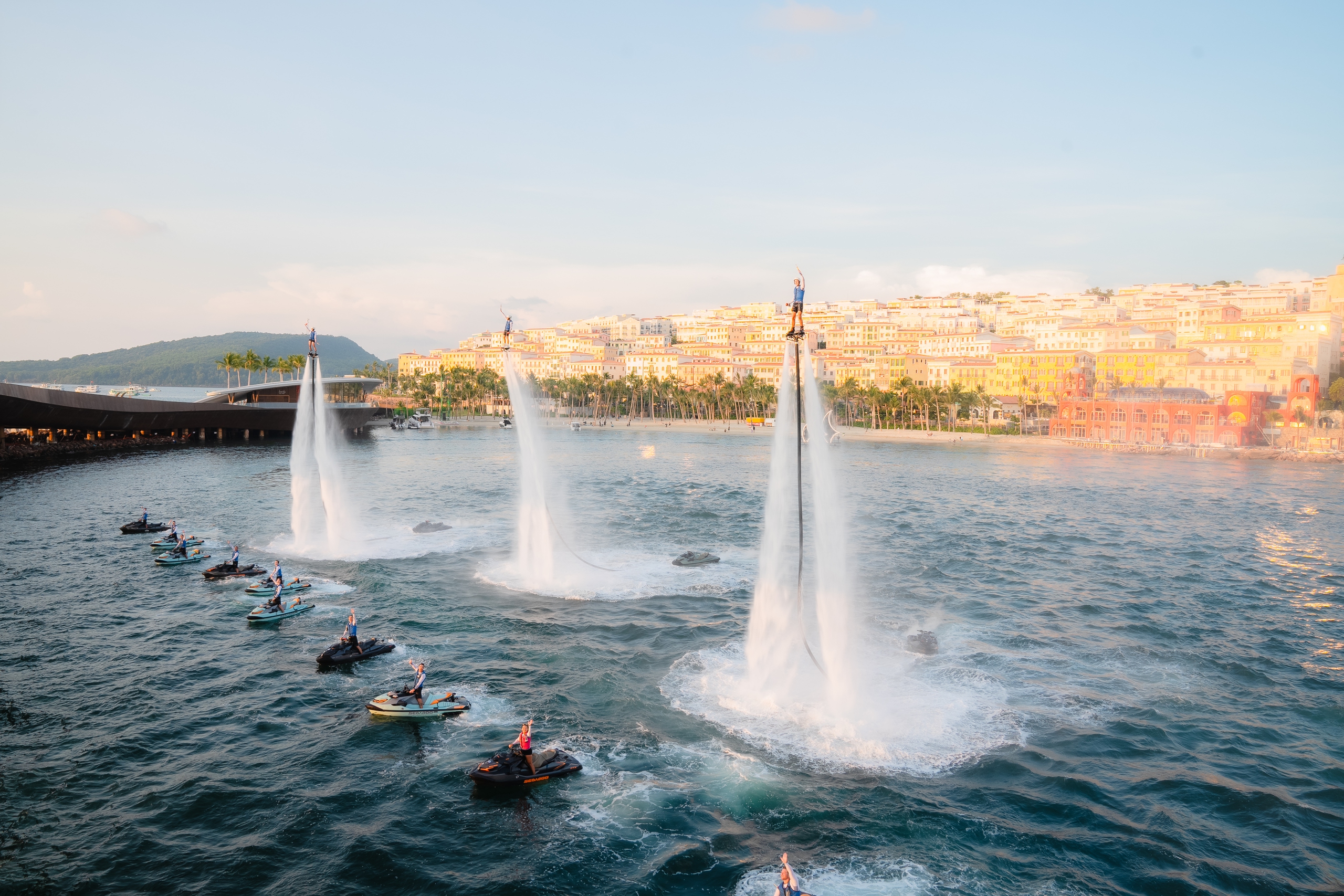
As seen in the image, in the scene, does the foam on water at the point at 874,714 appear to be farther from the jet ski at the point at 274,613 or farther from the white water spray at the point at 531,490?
the jet ski at the point at 274,613

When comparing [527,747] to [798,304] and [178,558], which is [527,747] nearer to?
[798,304]

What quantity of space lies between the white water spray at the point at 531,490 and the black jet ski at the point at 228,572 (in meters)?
17.0

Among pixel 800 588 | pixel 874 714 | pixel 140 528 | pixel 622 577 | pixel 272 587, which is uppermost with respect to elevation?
pixel 800 588

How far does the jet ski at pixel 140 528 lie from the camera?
2520 inches

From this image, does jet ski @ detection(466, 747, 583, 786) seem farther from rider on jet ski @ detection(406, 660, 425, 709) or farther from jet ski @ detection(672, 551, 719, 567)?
jet ski @ detection(672, 551, 719, 567)

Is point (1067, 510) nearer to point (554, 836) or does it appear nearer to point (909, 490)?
point (909, 490)

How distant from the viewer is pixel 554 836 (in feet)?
75.7

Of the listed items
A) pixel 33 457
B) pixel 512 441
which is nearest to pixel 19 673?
pixel 33 457

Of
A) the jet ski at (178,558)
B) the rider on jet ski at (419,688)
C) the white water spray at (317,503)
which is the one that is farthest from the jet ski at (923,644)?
the jet ski at (178,558)

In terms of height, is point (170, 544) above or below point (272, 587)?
above

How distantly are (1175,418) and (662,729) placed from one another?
192 m

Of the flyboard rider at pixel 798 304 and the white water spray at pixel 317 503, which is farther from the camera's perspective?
the white water spray at pixel 317 503

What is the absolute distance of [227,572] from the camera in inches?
1984

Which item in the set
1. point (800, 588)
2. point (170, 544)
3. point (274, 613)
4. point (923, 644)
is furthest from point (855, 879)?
point (170, 544)
